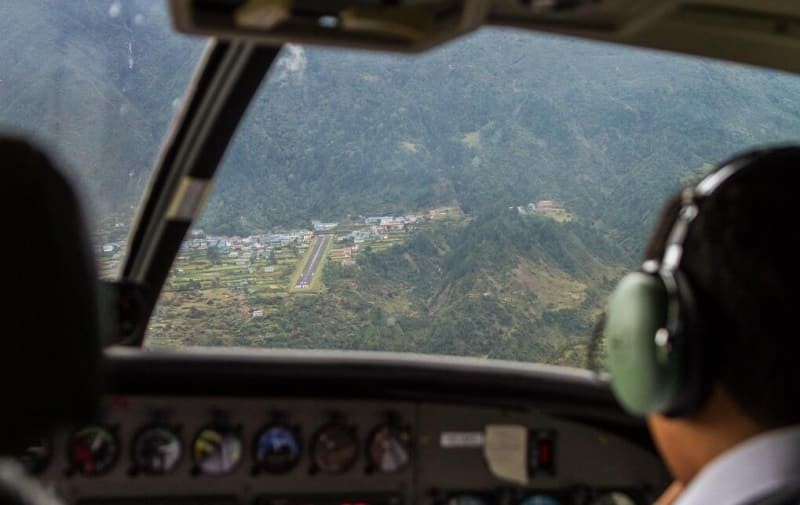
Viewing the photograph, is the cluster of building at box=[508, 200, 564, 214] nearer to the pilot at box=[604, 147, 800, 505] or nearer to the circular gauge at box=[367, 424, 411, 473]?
the circular gauge at box=[367, 424, 411, 473]

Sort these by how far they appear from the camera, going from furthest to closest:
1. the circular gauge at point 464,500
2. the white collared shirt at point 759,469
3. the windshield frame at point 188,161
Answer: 1. the circular gauge at point 464,500
2. the windshield frame at point 188,161
3. the white collared shirt at point 759,469

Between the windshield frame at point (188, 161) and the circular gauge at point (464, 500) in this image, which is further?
the circular gauge at point (464, 500)

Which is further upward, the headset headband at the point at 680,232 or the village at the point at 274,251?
the headset headband at the point at 680,232

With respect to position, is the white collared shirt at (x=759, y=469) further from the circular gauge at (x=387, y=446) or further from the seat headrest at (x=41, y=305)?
the circular gauge at (x=387, y=446)

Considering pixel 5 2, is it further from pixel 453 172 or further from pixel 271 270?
pixel 453 172

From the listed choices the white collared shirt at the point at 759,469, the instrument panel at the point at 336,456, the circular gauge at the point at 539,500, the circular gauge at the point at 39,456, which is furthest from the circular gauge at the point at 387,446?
the white collared shirt at the point at 759,469

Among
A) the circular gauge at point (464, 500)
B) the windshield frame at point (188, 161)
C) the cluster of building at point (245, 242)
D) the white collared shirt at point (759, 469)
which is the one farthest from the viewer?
the cluster of building at point (245, 242)

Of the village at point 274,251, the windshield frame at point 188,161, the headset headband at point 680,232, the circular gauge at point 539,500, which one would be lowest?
the circular gauge at point 539,500
